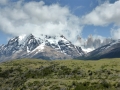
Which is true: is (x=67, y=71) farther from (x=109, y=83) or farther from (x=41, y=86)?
(x=109, y=83)

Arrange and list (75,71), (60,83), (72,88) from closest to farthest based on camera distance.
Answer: (72,88) < (60,83) < (75,71)

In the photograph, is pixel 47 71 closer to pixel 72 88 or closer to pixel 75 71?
pixel 75 71

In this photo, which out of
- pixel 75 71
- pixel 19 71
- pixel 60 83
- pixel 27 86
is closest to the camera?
pixel 60 83

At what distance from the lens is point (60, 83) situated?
51531mm

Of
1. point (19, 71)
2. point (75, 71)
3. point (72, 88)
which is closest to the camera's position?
point (72, 88)

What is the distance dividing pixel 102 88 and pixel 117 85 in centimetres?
291

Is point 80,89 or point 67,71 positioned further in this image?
point 67,71

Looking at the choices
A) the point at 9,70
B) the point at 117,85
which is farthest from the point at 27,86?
the point at 9,70

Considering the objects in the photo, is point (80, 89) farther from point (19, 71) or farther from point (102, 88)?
point (19, 71)

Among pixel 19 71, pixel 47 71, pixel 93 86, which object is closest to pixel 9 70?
pixel 19 71

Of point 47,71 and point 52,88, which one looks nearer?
point 52,88

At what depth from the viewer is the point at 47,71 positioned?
84875 millimetres

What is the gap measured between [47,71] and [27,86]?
28.1 m

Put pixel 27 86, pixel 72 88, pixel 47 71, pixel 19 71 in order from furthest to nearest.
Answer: pixel 19 71 → pixel 47 71 → pixel 27 86 → pixel 72 88
